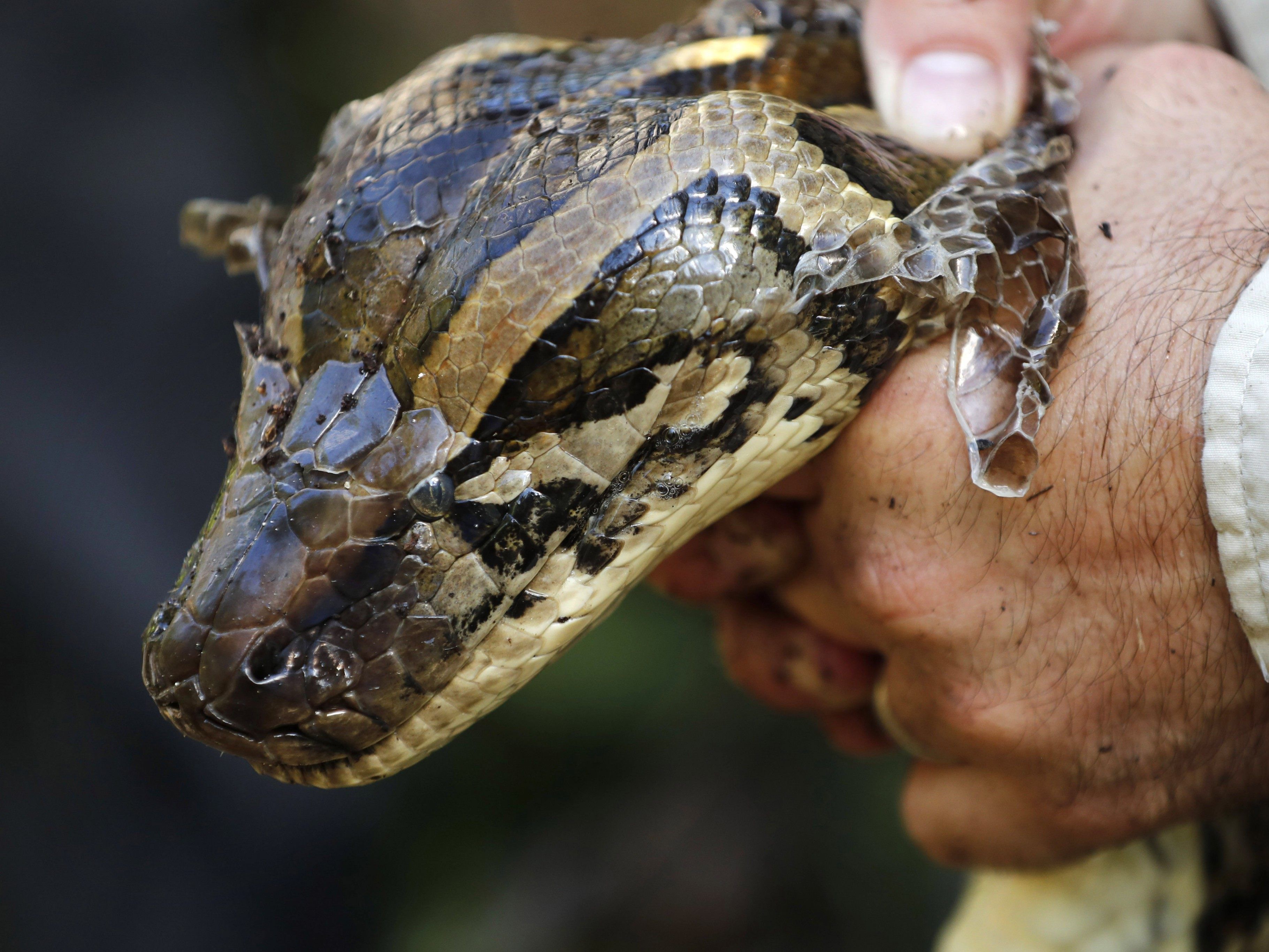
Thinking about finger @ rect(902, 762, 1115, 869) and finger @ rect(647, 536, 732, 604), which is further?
finger @ rect(647, 536, 732, 604)

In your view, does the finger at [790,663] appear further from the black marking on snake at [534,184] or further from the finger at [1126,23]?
the finger at [1126,23]

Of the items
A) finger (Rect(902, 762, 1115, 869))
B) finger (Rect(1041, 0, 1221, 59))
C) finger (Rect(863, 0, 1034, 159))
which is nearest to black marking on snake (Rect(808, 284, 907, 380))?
finger (Rect(863, 0, 1034, 159))

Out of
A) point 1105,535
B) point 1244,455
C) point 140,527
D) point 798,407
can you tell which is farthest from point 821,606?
point 140,527

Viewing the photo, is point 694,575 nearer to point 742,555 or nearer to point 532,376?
point 742,555

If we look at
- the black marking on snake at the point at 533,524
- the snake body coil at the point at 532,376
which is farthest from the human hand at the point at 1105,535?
the black marking on snake at the point at 533,524

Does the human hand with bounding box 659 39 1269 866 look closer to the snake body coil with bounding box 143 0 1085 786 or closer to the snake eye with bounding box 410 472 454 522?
the snake body coil with bounding box 143 0 1085 786

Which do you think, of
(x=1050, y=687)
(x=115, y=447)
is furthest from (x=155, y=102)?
(x=1050, y=687)

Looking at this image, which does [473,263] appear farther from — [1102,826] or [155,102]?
[155,102]

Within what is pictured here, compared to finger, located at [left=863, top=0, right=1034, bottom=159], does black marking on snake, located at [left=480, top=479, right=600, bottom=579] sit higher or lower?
lower
